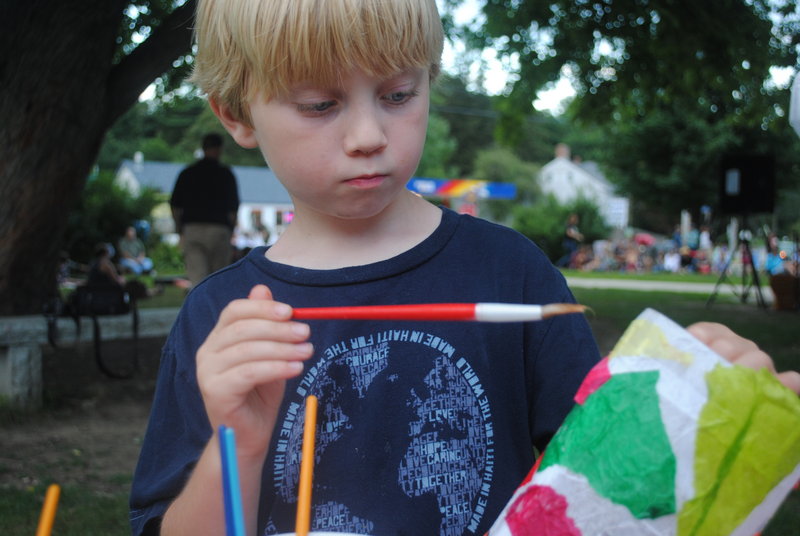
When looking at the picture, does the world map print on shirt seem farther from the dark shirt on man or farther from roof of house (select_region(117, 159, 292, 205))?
roof of house (select_region(117, 159, 292, 205))

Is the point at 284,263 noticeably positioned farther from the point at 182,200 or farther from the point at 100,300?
the point at 182,200

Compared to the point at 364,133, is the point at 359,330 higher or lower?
lower

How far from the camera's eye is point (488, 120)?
68.7m

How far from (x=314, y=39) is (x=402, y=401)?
0.49m

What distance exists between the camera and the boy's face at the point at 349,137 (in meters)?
1.03

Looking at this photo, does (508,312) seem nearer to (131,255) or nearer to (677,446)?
(677,446)

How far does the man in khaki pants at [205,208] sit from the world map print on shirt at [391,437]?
21.9ft

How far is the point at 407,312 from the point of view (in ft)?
2.45

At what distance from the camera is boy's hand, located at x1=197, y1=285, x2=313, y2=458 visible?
2.79 feet

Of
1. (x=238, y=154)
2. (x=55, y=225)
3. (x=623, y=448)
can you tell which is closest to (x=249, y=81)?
(x=623, y=448)

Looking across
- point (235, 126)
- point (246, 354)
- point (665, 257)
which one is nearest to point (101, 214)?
point (665, 257)

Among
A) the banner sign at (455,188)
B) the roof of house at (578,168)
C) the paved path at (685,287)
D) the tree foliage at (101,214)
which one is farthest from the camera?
the roof of house at (578,168)

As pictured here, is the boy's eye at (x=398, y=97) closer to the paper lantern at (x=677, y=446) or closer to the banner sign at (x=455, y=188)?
the paper lantern at (x=677, y=446)

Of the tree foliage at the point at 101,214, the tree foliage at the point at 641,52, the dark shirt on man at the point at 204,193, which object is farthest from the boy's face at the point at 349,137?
the tree foliage at the point at 101,214
